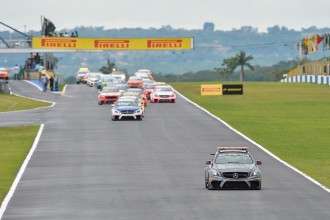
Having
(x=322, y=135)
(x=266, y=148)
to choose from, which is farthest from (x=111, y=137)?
(x=322, y=135)

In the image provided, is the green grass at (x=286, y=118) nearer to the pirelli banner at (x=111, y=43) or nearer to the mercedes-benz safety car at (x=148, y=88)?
the mercedes-benz safety car at (x=148, y=88)

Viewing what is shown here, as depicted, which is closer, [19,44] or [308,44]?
[19,44]

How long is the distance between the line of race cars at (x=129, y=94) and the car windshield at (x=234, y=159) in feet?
86.0

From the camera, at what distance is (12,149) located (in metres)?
35.3

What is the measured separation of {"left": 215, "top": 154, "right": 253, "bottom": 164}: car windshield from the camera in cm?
2200

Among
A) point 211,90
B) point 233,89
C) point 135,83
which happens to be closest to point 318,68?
point 233,89

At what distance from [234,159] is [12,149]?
16186 millimetres

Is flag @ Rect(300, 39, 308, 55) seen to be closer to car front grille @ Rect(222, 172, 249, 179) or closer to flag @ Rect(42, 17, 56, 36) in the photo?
flag @ Rect(42, 17, 56, 36)

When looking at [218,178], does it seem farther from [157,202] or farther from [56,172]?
[56,172]

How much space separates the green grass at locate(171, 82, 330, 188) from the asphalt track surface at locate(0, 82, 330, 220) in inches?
55.0

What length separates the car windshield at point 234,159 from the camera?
22000 mm

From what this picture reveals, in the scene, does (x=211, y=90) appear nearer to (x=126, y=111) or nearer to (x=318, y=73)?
(x=126, y=111)

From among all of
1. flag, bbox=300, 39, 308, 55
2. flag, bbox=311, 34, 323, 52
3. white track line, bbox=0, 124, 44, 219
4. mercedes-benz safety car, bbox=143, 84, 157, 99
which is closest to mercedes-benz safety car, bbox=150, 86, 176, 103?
mercedes-benz safety car, bbox=143, 84, 157, 99

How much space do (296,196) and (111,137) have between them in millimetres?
19271
